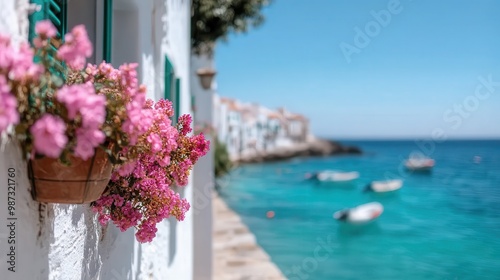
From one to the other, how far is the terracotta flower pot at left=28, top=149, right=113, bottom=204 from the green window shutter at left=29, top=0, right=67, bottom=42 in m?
0.42

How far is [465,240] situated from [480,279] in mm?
6221

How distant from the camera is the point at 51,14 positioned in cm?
185

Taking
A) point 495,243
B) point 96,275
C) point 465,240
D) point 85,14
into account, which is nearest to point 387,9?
point 85,14

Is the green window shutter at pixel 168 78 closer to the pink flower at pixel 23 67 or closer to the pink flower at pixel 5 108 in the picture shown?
the pink flower at pixel 23 67

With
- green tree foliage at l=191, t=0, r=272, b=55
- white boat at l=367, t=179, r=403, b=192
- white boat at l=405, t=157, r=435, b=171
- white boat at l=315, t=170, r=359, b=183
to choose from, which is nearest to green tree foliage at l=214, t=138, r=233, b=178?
green tree foliage at l=191, t=0, r=272, b=55

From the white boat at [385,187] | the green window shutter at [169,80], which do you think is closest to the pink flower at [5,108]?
the green window shutter at [169,80]

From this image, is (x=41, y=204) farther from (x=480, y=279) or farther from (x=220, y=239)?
(x=220, y=239)

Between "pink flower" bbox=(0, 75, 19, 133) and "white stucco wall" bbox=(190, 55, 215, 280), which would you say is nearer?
"pink flower" bbox=(0, 75, 19, 133)

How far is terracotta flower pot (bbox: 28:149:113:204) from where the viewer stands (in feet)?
4.98

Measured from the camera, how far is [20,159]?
152 cm

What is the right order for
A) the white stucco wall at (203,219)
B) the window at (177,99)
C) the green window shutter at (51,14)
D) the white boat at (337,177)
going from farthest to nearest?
the white boat at (337,177) → the white stucco wall at (203,219) → the window at (177,99) → the green window shutter at (51,14)

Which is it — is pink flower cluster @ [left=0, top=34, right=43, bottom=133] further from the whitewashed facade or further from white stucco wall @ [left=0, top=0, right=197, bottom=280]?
the whitewashed facade

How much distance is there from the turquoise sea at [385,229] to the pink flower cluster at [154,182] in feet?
32.8

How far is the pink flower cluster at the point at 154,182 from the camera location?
2.06 metres
